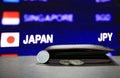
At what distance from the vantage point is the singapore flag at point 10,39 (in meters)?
1.30

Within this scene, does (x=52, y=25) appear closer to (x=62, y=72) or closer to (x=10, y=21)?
(x=10, y=21)

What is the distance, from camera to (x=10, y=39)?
1314 millimetres

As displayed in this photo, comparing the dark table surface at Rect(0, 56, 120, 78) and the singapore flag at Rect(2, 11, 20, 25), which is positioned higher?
the singapore flag at Rect(2, 11, 20, 25)

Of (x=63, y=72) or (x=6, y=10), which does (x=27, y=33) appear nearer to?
(x=6, y=10)

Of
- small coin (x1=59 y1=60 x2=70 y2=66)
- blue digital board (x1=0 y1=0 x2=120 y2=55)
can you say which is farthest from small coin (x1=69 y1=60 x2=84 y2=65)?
blue digital board (x1=0 y1=0 x2=120 y2=55)

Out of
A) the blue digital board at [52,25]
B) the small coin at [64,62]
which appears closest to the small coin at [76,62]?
the small coin at [64,62]

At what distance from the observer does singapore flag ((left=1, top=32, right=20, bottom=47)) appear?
1305 millimetres

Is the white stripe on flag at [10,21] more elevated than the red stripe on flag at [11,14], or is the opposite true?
the red stripe on flag at [11,14]

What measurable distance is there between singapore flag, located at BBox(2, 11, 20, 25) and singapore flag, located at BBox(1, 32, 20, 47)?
0.07 meters

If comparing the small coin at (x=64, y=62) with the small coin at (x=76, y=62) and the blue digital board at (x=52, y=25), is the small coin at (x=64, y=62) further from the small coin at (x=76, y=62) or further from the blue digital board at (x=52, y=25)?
the blue digital board at (x=52, y=25)

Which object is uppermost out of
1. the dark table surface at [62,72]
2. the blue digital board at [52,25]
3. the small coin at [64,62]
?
the blue digital board at [52,25]

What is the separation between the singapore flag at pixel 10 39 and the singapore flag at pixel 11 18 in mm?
65

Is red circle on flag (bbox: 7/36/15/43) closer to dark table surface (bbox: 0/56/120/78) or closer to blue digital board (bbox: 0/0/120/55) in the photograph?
blue digital board (bbox: 0/0/120/55)

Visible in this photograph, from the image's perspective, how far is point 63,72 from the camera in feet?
1.81
